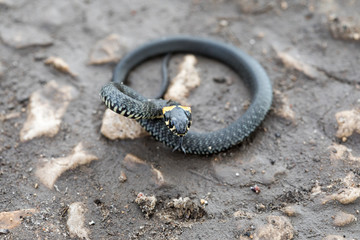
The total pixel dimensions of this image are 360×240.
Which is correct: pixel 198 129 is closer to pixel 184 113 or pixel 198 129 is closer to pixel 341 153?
pixel 184 113

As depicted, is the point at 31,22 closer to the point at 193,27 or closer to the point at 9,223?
the point at 193,27

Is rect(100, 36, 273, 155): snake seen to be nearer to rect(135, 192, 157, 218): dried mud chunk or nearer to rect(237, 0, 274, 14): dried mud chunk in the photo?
rect(135, 192, 157, 218): dried mud chunk

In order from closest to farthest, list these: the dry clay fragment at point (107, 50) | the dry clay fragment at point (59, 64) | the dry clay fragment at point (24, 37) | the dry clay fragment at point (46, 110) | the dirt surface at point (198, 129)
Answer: the dirt surface at point (198, 129) → the dry clay fragment at point (46, 110) → the dry clay fragment at point (59, 64) → the dry clay fragment at point (107, 50) → the dry clay fragment at point (24, 37)

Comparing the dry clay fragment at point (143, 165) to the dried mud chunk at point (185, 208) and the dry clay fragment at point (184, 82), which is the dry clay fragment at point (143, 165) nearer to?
the dried mud chunk at point (185, 208)

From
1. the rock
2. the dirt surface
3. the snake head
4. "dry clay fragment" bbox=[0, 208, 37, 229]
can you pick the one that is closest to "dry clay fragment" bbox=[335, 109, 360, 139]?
the dirt surface

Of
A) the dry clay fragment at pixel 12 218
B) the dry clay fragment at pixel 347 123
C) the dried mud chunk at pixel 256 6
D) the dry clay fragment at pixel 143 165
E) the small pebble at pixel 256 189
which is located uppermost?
the dried mud chunk at pixel 256 6

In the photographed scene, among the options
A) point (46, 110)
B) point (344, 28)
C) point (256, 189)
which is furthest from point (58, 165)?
point (344, 28)

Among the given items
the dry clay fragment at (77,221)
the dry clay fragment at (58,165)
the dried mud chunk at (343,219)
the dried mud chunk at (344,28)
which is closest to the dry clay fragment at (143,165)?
the dry clay fragment at (58,165)
